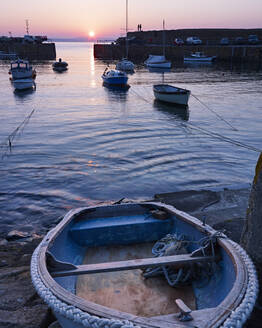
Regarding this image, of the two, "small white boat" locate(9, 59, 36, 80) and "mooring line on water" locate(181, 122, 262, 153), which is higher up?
"small white boat" locate(9, 59, 36, 80)

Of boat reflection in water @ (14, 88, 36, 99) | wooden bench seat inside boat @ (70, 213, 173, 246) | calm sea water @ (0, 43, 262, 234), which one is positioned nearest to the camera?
wooden bench seat inside boat @ (70, 213, 173, 246)

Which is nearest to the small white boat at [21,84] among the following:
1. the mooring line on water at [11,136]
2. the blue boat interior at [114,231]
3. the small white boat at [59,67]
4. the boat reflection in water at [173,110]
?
the mooring line on water at [11,136]

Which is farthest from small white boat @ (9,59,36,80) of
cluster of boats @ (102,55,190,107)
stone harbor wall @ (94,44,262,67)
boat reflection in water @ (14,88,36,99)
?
stone harbor wall @ (94,44,262,67)

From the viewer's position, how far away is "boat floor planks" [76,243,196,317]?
12.8 ft

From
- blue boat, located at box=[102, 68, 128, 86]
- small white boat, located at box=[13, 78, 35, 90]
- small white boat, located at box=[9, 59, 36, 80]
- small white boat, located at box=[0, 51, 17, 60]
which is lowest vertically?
small white boat, located at box=[13, 78, 35, 90]

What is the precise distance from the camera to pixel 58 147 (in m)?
15.1

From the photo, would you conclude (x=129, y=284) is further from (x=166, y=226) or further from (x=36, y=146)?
(x=36, y=146)

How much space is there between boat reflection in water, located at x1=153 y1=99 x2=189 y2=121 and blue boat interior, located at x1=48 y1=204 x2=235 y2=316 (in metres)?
16.8

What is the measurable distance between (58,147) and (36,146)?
3.84 ft

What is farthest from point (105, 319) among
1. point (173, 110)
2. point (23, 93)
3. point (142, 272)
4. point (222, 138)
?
point (23, 93)

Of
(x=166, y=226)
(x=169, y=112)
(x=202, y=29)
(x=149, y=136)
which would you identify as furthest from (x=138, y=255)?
(x=202, y=29)

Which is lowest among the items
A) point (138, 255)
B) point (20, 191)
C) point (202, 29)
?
point (20, 191)

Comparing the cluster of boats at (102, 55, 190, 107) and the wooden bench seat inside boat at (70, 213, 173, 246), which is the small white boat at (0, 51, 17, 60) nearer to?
the cluster of boats at (102, 55, 190, 107)

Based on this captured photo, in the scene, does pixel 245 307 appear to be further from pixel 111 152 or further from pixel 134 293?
pixel 111 152
